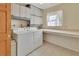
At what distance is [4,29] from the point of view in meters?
2.01

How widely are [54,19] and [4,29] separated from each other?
6.16ft

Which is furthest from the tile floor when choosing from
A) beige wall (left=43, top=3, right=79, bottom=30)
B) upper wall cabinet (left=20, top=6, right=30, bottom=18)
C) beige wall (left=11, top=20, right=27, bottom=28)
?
upper wall cabinet (left=20, top=6, right=30, bottom=18)

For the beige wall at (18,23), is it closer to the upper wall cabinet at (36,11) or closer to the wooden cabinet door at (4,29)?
the upper wall cabinet at (36,11)

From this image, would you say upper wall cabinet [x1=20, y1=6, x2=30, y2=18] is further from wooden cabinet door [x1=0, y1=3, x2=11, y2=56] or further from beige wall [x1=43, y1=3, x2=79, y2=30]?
wooden cabinet door [x1=0, y1=3, x2=11, y2=56]

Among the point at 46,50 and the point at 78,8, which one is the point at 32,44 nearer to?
the point at 46,50

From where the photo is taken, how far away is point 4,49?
6.70 feet

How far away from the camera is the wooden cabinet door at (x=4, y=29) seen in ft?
6.47

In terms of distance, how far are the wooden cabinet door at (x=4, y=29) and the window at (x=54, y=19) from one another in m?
1.60

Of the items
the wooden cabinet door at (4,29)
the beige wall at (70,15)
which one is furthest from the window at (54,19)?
the wooden cabinet door at (4,29)

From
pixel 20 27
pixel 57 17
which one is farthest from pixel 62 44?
pixel 20 27

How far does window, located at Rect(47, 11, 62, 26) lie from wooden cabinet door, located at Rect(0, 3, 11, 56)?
1596mm

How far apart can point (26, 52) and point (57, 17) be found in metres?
1.46

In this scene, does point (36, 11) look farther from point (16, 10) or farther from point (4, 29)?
point (4, 29)

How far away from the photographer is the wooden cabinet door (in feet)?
6.47
